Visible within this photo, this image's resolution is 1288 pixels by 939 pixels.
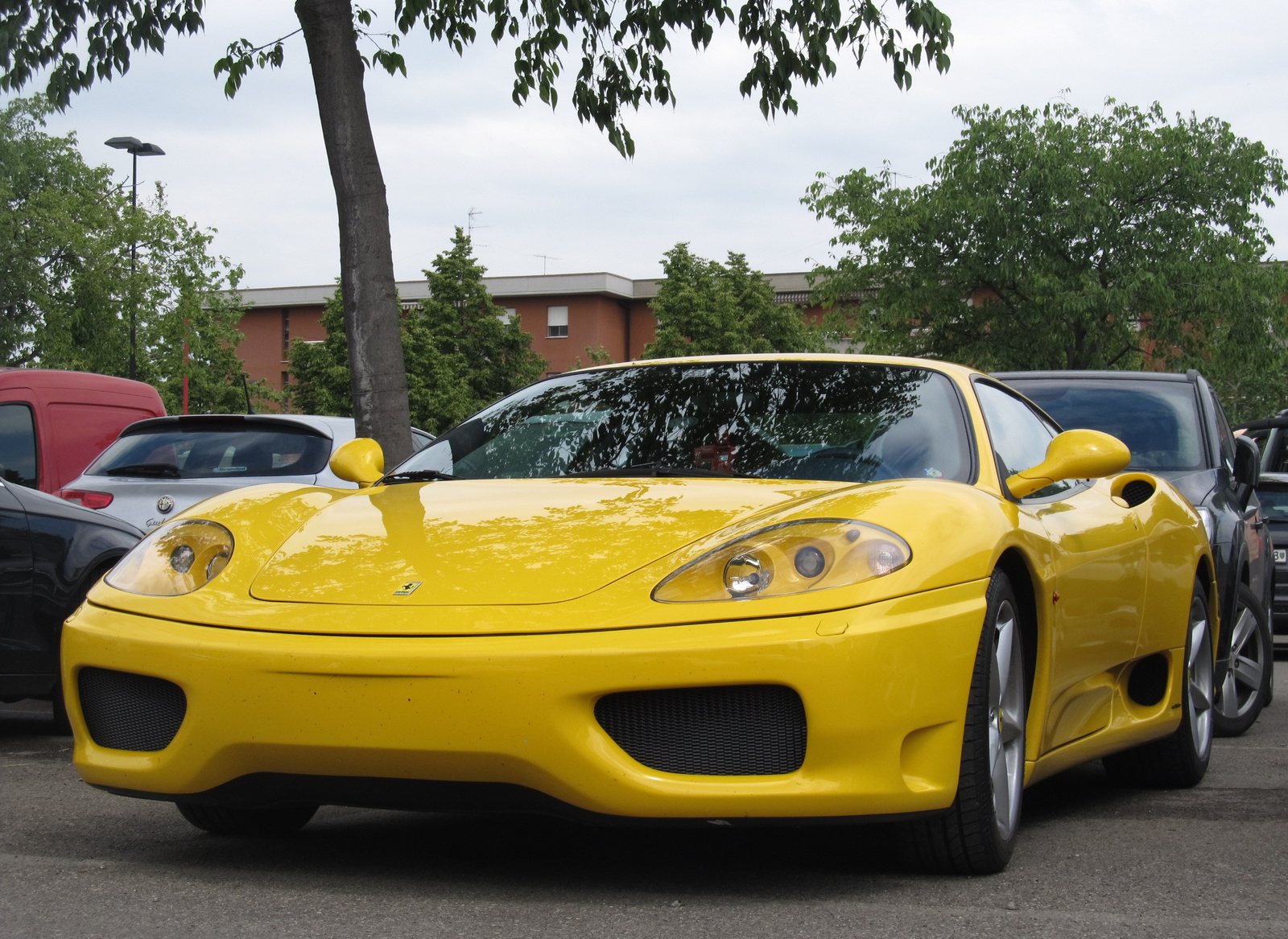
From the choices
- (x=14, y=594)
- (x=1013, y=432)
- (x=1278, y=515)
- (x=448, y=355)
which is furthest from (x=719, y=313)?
(x=1013, y=432)

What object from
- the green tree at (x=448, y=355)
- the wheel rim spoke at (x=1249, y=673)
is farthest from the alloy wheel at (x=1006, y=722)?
the green tree at (x=448, y=355)

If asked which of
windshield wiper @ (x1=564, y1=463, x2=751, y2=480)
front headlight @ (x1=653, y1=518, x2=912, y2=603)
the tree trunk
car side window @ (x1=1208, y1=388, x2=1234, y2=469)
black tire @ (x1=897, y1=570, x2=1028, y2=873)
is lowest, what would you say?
black tire @ (x1=897, y1=570, x2=1028, y2=873)

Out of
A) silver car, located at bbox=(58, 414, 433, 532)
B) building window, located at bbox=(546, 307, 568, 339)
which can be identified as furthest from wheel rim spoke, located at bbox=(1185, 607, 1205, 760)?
building window, located at bbox=(546, 307, 568, 339)

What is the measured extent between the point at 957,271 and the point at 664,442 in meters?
34.8

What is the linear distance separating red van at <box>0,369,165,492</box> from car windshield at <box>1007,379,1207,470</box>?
6.77m

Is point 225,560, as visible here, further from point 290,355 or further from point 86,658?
point 290,355

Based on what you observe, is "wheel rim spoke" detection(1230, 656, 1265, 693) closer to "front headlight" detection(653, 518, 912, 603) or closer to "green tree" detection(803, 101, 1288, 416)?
"front headlight" detection(653, 518, 912, 603)

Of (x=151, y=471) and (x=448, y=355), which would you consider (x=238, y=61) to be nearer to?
(x=151, y=471)

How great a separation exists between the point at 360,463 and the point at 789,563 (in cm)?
179

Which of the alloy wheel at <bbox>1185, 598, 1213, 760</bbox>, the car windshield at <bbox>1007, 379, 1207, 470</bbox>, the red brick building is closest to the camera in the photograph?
the alloy wheel at <bbox>1185, 598, 1213, 760</bbox>

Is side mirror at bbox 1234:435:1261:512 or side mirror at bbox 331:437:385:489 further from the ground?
side mirror at bbox 331:437:385:489

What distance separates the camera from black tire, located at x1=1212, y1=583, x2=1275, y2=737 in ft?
21.9

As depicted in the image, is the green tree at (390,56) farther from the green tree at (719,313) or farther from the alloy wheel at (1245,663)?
the green tree at (719,313)

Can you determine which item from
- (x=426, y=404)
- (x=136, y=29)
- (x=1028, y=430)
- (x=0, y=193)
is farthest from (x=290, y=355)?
(x=1028, y=430)
